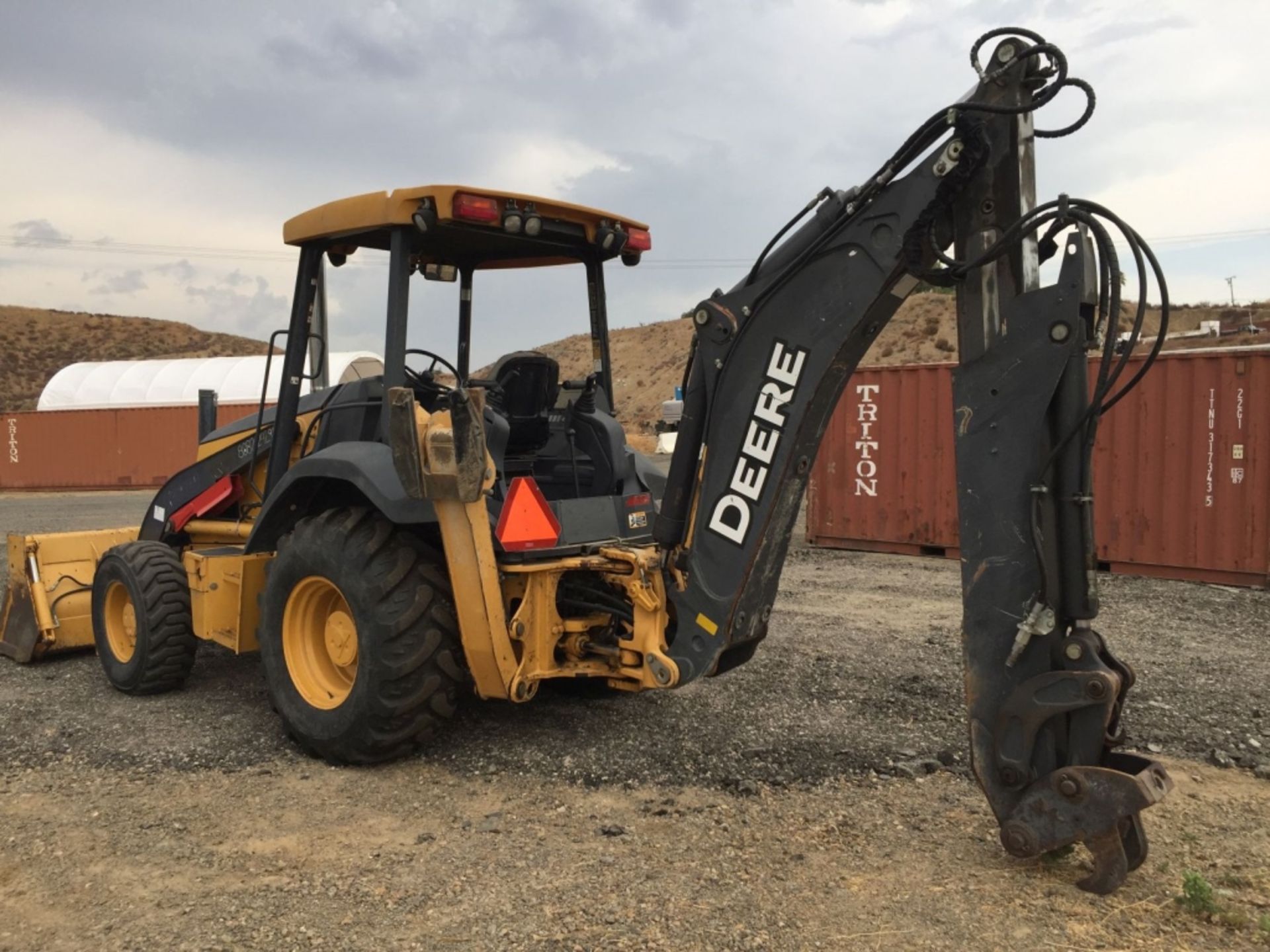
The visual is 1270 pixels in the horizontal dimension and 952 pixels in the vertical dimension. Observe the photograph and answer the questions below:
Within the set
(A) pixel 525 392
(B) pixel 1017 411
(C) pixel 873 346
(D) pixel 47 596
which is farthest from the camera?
(C) pixel 873 346

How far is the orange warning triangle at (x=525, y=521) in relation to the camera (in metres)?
4.20

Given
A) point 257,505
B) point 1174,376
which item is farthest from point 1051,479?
point 1174,376

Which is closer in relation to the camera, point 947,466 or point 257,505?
point 257,505

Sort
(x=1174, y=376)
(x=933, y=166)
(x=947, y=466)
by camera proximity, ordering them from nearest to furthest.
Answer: (x=933, y=166)
(x=1174, y=376)
(x=947, y=466)

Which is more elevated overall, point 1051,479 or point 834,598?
point 1051,479

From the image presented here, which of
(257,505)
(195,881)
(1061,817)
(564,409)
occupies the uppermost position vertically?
(564,409)

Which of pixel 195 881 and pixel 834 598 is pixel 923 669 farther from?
pixel 195 881

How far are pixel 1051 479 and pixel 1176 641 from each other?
15.1ft

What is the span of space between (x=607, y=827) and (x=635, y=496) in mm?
1617

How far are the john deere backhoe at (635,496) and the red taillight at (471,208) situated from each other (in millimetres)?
13

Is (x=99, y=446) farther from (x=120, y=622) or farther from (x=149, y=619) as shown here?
(x=149, y=619)

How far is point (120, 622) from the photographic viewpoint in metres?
5.95

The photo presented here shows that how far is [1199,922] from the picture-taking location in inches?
116

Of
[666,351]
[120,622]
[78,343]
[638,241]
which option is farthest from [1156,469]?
[78,343]
